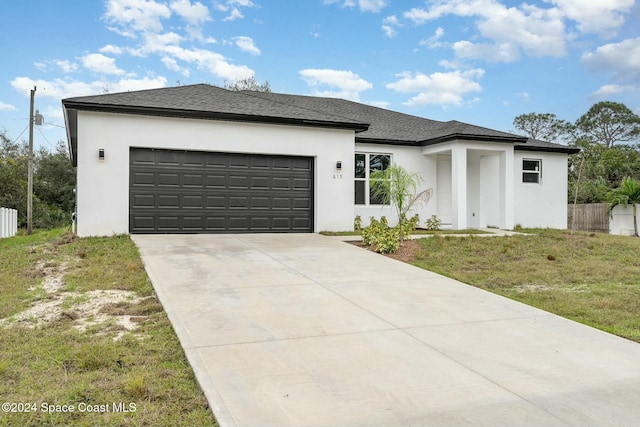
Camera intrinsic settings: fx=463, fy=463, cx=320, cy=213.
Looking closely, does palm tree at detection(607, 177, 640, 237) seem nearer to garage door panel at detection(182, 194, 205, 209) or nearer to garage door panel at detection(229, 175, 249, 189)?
garage door panel at detection(229, 175, 249, 189)

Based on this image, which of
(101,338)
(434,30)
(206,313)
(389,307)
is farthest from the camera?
(434,30)

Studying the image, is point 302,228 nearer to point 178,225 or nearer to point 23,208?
point 178,225

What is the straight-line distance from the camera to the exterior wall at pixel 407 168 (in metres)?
15.6

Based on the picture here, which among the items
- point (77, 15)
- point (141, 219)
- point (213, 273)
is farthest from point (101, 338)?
point (77, 15)

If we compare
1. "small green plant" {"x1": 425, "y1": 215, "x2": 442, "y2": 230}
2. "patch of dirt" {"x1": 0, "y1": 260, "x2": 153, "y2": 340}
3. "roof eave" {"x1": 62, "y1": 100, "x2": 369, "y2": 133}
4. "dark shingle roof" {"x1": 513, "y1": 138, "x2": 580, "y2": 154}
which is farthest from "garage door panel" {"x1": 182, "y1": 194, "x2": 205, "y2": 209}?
"dark shingle roof" {"x1": 513, "y1": 138, "x2": 580, "y2": 154}

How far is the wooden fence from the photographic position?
20.5 m

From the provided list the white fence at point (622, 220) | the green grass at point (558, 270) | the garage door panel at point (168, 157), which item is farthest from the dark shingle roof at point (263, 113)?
the green grass at point (558, 270)

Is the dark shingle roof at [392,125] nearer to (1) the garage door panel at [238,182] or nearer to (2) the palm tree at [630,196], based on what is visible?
(1) the garage door panel at [238,182]

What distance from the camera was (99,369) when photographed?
3695 mm

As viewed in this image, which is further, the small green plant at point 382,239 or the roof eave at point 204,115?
the roof eave at point 204,115

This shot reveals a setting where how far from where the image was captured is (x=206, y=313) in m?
5.18

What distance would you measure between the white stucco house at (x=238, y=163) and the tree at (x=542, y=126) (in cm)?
2973

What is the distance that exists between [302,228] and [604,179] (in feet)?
89.1

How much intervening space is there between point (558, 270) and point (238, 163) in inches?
323
